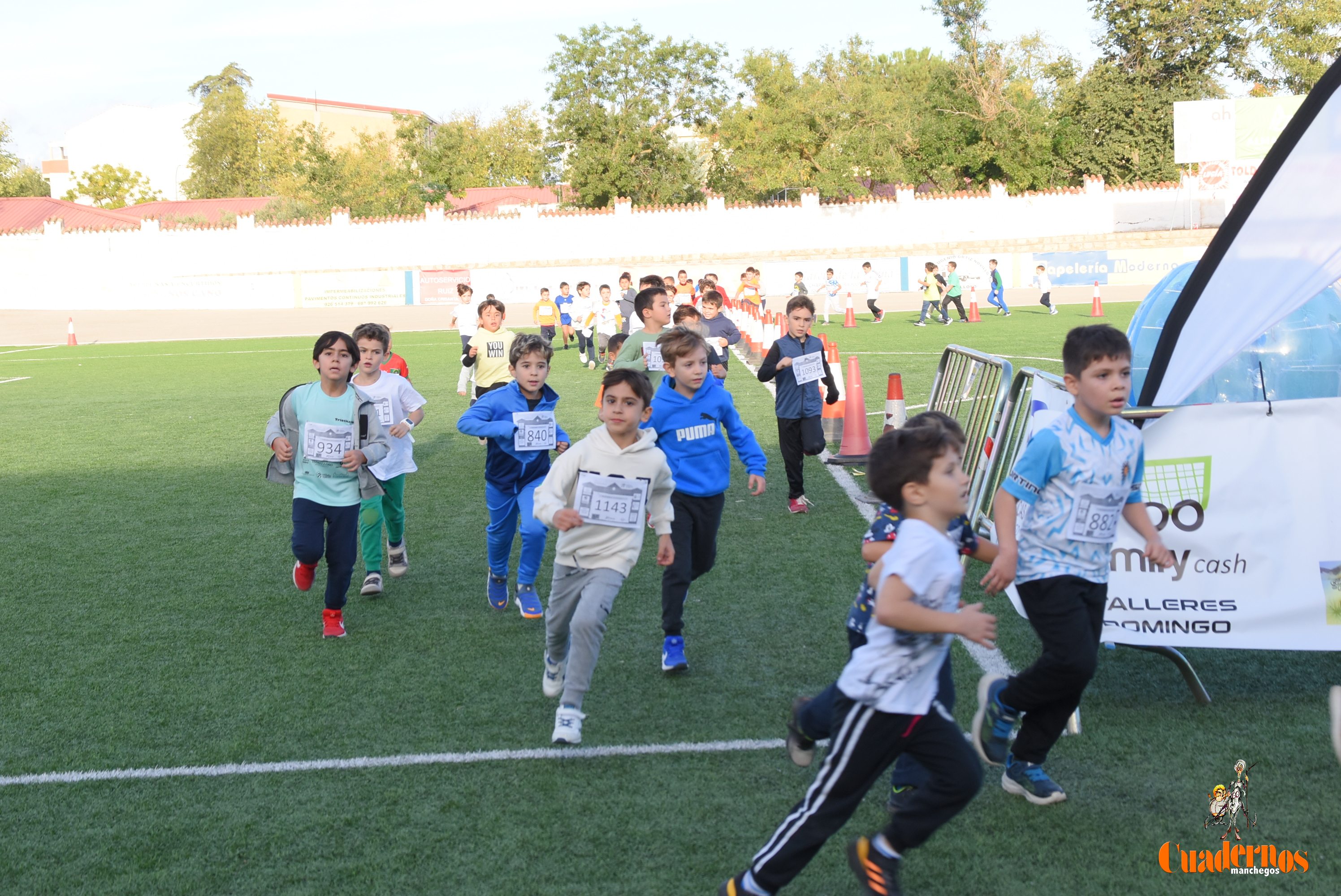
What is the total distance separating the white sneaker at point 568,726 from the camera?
15.8 feet

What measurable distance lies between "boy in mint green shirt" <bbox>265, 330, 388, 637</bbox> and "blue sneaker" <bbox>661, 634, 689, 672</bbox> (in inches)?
71.2

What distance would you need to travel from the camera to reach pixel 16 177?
87.9 m

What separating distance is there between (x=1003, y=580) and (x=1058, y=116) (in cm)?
6283

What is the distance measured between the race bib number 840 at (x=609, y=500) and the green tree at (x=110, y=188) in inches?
3551

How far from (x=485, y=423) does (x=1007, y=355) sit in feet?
52.6

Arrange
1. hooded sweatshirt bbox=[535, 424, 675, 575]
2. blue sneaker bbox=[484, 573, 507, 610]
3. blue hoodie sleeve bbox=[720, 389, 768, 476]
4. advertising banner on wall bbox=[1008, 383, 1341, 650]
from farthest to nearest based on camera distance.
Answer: blue sneaker bbox=[484, 573, 507, 610] → blue hoodie sleeve bbox=[720, 389, 768, 476] → advertising banner on wall bbox=[1008, 383, 1341, 650] → hooded sweatshirt bbox=[535, 424, 675, 575]

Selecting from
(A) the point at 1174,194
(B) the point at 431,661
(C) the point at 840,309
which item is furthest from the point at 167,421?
(A) the point at 1174,194

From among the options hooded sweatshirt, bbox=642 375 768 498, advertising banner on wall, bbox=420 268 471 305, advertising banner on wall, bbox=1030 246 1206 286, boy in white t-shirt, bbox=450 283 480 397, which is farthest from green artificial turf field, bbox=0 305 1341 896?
advertising banner on wall, bbox=420 268 471 305

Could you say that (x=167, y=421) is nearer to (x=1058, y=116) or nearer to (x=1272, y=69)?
(x=1058, y=116)

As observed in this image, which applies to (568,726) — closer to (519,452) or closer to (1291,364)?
(519,452)

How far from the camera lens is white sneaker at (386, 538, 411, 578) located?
7832 millimetres

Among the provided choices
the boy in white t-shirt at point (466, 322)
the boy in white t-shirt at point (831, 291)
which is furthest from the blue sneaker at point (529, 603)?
the boy in white t-shirt at point (831, 291)

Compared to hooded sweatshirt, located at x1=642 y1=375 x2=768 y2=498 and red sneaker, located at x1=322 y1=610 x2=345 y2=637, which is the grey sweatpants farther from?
red sneaker, located at x1=322 y1=610 x2=345 y2=637

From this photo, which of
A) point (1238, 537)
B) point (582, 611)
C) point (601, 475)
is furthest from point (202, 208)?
point (1238, 537)
